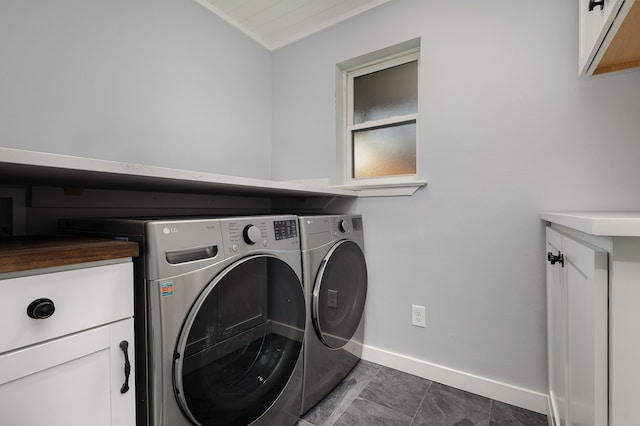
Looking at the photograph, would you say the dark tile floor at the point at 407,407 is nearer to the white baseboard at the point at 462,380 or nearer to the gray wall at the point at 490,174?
the white baseboard at the point at 462,380

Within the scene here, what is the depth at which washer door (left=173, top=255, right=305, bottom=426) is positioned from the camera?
83cm

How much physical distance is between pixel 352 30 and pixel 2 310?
212 centimetres

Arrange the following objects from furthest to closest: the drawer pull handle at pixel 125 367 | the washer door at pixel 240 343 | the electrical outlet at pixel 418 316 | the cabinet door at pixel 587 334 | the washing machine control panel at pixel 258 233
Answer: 1. the electrical outlet at pixel 418 316
2. the washing machine control panel at pixel 258 233
3. the washer door at pixel 240 343
4. the drawer pull handle at pixel 125 367
5. the cabinet door at pixel 587 334

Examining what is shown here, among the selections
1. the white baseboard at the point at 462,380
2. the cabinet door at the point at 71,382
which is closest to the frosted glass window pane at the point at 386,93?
the white baseboard at the point at 462,380

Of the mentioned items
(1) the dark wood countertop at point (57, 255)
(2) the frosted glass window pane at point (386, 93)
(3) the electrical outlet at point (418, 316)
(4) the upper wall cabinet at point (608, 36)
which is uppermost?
(2) the frosted glass window pane at point (386, 93)

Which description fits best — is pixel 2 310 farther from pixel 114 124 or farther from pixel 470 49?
pixel 470 49

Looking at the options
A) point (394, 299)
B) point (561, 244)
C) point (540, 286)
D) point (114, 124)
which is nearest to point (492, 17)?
point (561, 244)

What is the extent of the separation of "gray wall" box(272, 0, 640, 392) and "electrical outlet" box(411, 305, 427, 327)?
1.1 inches

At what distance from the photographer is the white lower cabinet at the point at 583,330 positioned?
0.48 meters

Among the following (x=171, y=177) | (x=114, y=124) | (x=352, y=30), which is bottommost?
(x=171, y=177)

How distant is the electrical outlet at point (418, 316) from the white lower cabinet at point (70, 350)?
138 centimetres

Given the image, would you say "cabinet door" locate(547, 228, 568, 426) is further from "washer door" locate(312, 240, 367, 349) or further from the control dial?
the control dial

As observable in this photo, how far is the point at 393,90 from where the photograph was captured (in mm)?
1875

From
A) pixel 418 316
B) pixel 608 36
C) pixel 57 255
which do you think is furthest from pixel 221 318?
pixel 608 36
